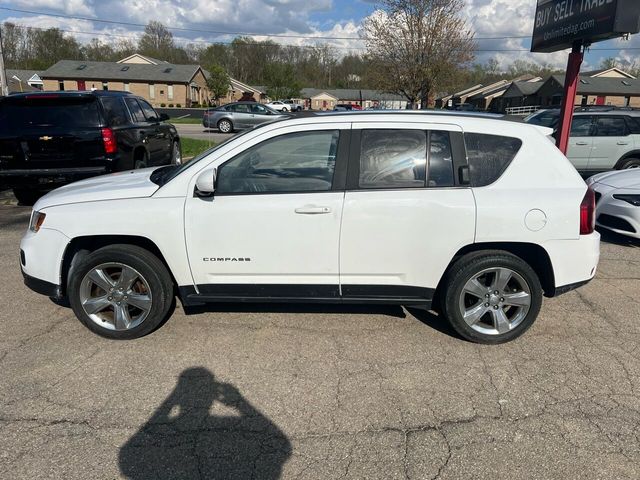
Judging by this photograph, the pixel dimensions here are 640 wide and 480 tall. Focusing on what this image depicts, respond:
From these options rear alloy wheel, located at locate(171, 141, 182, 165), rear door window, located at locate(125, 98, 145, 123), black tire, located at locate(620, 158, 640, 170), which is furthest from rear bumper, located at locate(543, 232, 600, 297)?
rear alloy wheel, located at locate(171, 141, 182, 165)

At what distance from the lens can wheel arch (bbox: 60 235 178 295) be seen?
3.64 meters

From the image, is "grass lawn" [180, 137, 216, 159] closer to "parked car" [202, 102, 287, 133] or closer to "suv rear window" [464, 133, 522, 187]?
"parked car" [202, 102, 287, 133]

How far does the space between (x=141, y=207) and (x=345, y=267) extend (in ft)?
5.33

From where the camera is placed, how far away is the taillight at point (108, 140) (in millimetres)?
7160

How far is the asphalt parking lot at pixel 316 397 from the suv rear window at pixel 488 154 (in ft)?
4.41

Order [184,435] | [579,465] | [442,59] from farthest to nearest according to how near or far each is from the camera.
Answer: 1. [442,59]
2. [184,435]
3. [579,465]

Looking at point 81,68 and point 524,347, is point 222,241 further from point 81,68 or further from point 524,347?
point 81,68

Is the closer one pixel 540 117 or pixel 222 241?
pixel 222 241

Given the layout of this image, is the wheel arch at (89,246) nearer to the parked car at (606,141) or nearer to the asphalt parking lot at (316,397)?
the asphalt parking lot at (316,397)

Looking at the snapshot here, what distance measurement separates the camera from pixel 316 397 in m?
2.99

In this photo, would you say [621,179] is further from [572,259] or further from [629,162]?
[629,162]

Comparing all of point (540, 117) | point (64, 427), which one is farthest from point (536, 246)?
point (540, 117)

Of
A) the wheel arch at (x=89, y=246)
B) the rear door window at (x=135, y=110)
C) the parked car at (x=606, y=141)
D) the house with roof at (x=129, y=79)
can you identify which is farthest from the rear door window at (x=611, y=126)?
the house with roof at (x=129, y=79)

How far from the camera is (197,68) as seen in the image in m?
68.7
